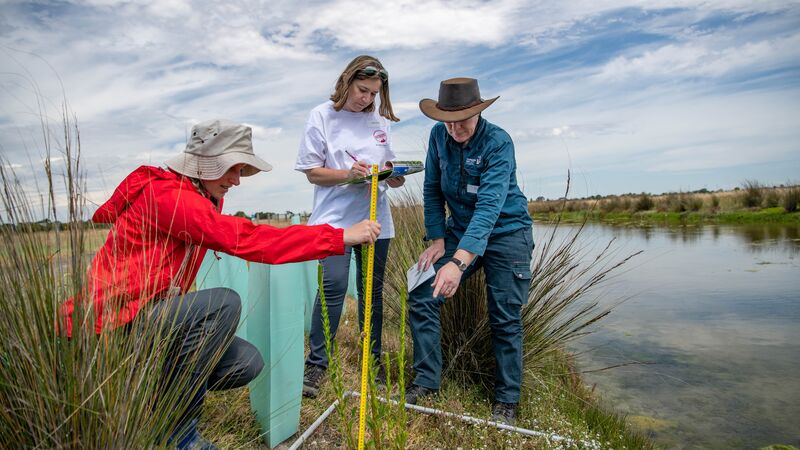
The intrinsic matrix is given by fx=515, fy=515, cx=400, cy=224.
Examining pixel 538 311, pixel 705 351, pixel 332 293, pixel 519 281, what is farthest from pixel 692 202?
pixel 332 293

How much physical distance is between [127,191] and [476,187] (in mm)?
1740

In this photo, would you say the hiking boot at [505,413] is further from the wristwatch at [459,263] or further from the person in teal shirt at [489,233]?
A: the wristwatch at [459,263]

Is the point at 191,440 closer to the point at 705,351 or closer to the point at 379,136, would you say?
the point at 379,136

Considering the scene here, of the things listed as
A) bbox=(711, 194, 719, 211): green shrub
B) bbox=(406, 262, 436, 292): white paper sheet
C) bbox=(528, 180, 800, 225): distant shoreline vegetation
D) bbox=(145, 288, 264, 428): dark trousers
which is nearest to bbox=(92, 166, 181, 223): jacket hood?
bbox=(145, 288, 264, 428): dark trousers

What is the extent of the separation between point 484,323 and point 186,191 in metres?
2.05

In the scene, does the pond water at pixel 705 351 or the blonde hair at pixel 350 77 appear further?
the pond water at pixel 705 351

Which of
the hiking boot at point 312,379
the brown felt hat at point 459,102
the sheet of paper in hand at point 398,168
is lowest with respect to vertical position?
the hiking boot at point 312,379

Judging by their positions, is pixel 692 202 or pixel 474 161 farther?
pixel 692 202

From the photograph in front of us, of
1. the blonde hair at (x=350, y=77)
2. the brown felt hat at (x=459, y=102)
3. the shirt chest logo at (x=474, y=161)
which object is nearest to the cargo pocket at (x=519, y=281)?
the shirt chest logo at (x=474, y=161)

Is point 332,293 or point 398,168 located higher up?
point 398,168

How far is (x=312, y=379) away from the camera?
298 cm

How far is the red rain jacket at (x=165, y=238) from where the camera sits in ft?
5.96

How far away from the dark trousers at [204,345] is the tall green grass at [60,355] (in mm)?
232

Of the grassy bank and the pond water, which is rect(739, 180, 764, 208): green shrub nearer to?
the pond water
